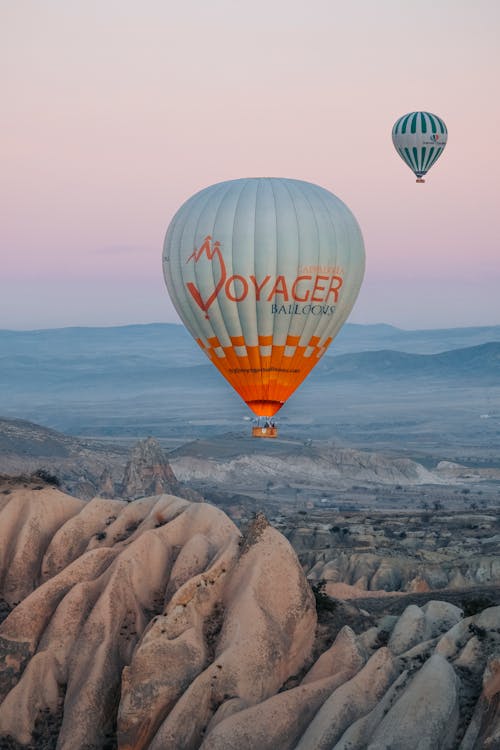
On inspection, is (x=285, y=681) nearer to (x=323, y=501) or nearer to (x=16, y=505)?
(x=16, y=505)

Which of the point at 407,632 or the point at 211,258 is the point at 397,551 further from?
the point at 407,632

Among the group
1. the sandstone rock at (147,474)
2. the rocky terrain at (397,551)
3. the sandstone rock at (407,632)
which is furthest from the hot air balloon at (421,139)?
the sandstone rock at (407,632)

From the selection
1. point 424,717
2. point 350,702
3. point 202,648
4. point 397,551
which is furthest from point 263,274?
point 397,551

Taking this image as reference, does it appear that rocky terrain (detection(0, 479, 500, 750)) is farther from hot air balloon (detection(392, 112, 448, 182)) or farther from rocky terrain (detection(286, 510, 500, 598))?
hot air balloon (detection(392, 112, 448, 182))

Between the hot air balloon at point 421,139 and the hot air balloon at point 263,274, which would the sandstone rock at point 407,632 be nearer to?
the hot air balloon at point 263,274

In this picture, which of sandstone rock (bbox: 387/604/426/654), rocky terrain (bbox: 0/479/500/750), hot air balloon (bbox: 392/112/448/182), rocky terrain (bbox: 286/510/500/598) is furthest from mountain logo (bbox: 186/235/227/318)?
hot air balloon (bbox: 392/112/448/182)

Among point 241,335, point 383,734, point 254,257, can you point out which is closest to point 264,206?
point 254,257
